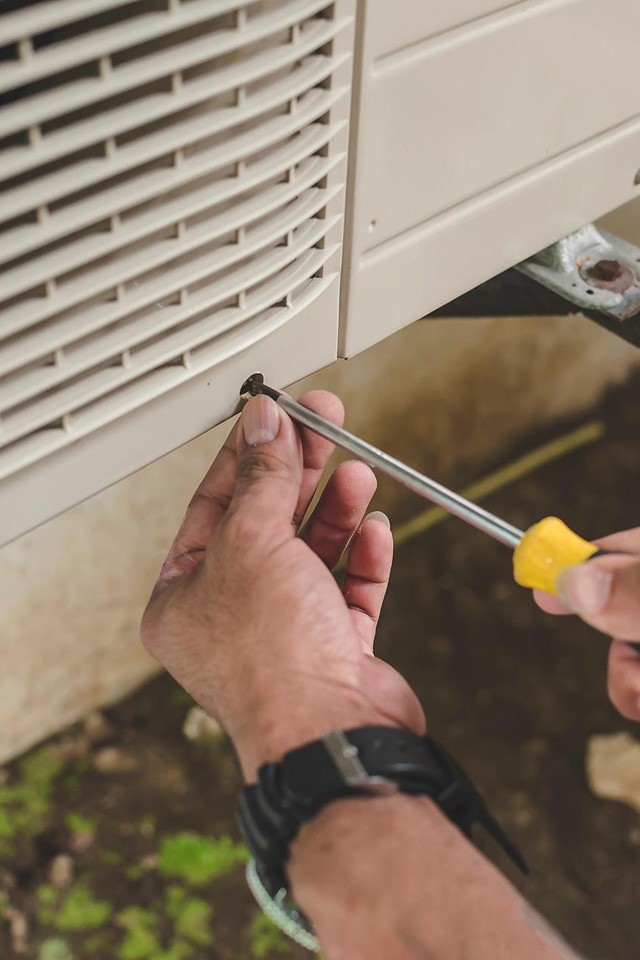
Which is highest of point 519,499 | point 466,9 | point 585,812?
point 466,9

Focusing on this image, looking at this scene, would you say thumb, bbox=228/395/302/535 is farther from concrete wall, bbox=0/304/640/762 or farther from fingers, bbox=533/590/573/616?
concrete wall, bbox=0/304/640/762

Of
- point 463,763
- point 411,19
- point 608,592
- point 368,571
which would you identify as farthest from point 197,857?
point 411,19

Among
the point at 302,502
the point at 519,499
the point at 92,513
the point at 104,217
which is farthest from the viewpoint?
the point at 519,499

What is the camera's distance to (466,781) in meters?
0.52

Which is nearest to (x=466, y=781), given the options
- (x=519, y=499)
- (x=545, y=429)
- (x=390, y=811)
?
(x=390, y=811)

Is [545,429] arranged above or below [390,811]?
below

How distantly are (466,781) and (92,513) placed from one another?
919 millimetres

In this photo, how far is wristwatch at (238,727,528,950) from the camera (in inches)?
18.9

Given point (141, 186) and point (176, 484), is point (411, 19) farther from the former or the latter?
point (176, 484)

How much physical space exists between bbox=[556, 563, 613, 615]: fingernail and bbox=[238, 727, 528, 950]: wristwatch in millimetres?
113

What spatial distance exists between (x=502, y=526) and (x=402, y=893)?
199 mm

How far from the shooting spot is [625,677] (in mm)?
548

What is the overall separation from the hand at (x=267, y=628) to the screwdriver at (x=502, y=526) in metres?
0.02

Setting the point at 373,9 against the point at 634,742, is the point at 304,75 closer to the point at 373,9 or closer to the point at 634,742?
the point at 373,9
